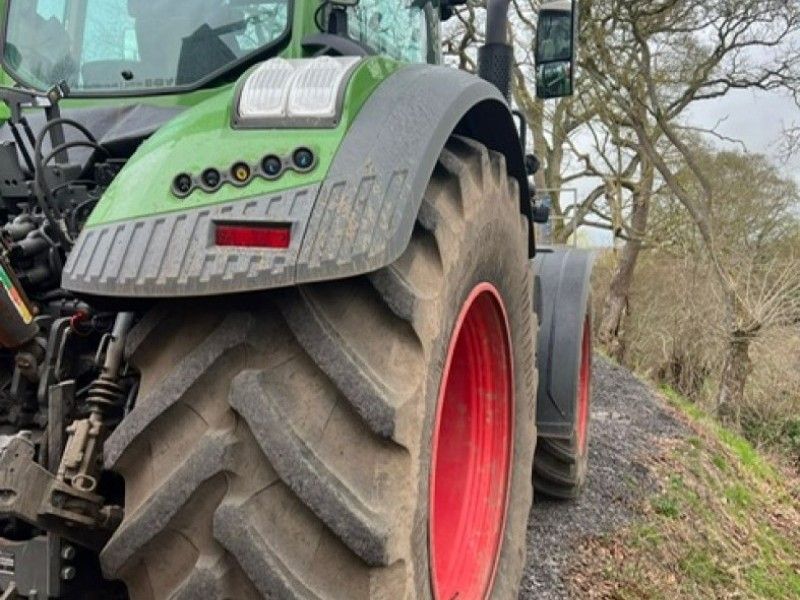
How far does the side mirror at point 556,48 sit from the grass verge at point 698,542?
2.06m

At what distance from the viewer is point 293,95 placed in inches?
68.0

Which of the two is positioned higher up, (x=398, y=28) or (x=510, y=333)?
(x=398, y=28)

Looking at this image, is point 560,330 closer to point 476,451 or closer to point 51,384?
point 476,451

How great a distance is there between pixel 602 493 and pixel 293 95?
3687 mm

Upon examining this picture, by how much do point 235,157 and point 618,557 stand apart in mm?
3051

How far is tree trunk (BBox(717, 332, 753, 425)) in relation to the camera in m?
12.3

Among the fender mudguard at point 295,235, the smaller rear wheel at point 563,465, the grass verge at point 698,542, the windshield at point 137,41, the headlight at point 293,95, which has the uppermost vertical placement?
the windshield at point 137,41

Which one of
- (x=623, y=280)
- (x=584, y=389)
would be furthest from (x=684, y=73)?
(x=584, y=389)

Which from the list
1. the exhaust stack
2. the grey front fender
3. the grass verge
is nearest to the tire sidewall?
the grey front fender

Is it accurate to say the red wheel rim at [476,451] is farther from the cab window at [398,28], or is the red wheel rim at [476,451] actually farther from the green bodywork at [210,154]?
the cab window at [398,28]

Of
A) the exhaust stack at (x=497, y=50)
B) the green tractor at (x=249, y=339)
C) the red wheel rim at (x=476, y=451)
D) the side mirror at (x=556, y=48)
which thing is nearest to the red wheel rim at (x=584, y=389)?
the side mirror at (x=556, y=48)

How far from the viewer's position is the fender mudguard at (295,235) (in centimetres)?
153

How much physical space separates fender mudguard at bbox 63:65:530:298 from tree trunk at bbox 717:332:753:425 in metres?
Result: 11.6

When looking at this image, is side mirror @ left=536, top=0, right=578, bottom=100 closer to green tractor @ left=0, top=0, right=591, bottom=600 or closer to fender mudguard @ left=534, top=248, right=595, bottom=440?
fender mudguard @ left=534, top=248, right=595, bottom=440
